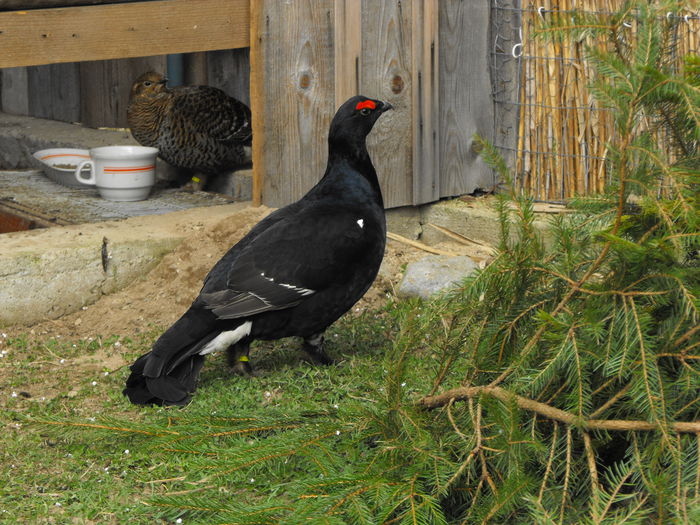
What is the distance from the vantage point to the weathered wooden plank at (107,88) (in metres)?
8.59

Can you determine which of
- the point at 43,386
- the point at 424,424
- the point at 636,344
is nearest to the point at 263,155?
the point at 43,386

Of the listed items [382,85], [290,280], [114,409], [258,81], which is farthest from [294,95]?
[114,409]

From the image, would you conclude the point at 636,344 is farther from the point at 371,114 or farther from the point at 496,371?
the point at 371,114

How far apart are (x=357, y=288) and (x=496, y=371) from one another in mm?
1509

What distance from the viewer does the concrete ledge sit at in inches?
200

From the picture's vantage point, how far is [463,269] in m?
5.48

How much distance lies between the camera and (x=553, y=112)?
6023 mm

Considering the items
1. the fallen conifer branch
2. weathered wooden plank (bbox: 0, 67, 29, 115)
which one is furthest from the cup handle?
the fallen conifer branch

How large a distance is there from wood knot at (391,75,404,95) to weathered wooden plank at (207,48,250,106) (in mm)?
1841

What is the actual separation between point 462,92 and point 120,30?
2266 millimetres

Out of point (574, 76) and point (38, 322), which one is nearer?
point (38, 322)

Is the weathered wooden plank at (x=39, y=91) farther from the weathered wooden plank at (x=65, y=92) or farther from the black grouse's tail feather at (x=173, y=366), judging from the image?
the black grouse's tail feather at (x=173, y=366)

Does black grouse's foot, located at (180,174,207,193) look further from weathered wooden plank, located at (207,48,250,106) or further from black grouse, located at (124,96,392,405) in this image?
black grouse, located at (124,96,392,405)

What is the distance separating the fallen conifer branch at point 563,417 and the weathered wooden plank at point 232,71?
502 centimetres
